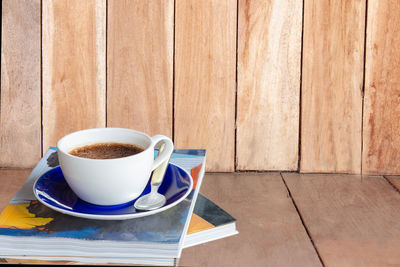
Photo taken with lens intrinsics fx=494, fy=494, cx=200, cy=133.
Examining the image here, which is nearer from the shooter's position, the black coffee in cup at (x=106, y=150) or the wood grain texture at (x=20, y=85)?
the black coffee in cup at (x=106, y=150)

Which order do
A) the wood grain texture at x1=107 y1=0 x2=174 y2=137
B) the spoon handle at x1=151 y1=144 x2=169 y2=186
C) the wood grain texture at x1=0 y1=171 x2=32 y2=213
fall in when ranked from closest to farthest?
the spoon handle at x1=151 y1=144 x2=169 y2=186, the wood grain texture at x1=0 y1=171 x2=32 y2=213, the wood grain texture at x1=107 y1=0 x2=174 y2=137

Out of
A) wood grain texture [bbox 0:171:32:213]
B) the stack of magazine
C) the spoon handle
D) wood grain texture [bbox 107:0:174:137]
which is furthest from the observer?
wood grain texture [bbox 107:0:174:137]

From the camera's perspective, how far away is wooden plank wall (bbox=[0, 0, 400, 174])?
923 millimetres

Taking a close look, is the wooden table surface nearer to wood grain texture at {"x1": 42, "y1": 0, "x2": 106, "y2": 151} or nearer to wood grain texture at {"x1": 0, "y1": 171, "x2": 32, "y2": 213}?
wood grain texture at {"x1": 0, "y1": 171, "x2": 32, "y2": 213}

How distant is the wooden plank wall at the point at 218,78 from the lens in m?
0.92

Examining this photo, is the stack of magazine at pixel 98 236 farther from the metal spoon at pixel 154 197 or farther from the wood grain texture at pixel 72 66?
the wood grain texture at pixel 72 66

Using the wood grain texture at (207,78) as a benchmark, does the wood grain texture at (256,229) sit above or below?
below

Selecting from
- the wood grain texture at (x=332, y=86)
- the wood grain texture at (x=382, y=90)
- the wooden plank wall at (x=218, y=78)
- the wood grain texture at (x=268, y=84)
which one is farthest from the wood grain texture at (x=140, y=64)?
the wood grain texture at (x=382, y=90)

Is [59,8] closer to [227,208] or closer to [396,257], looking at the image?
[227,208]

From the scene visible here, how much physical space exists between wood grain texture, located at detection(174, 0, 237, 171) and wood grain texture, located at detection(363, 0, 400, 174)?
26cm

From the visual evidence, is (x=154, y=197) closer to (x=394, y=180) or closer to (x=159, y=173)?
(x=159, y=173)

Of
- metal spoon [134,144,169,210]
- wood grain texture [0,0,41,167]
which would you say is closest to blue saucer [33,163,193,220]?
metal spoon [134,144,169,210]

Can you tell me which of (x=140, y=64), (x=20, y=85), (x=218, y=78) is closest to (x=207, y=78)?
(x=218, y=78)

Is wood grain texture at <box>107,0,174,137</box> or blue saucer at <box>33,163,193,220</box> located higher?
wood grain texture at <box>107,0,174,137</box>
